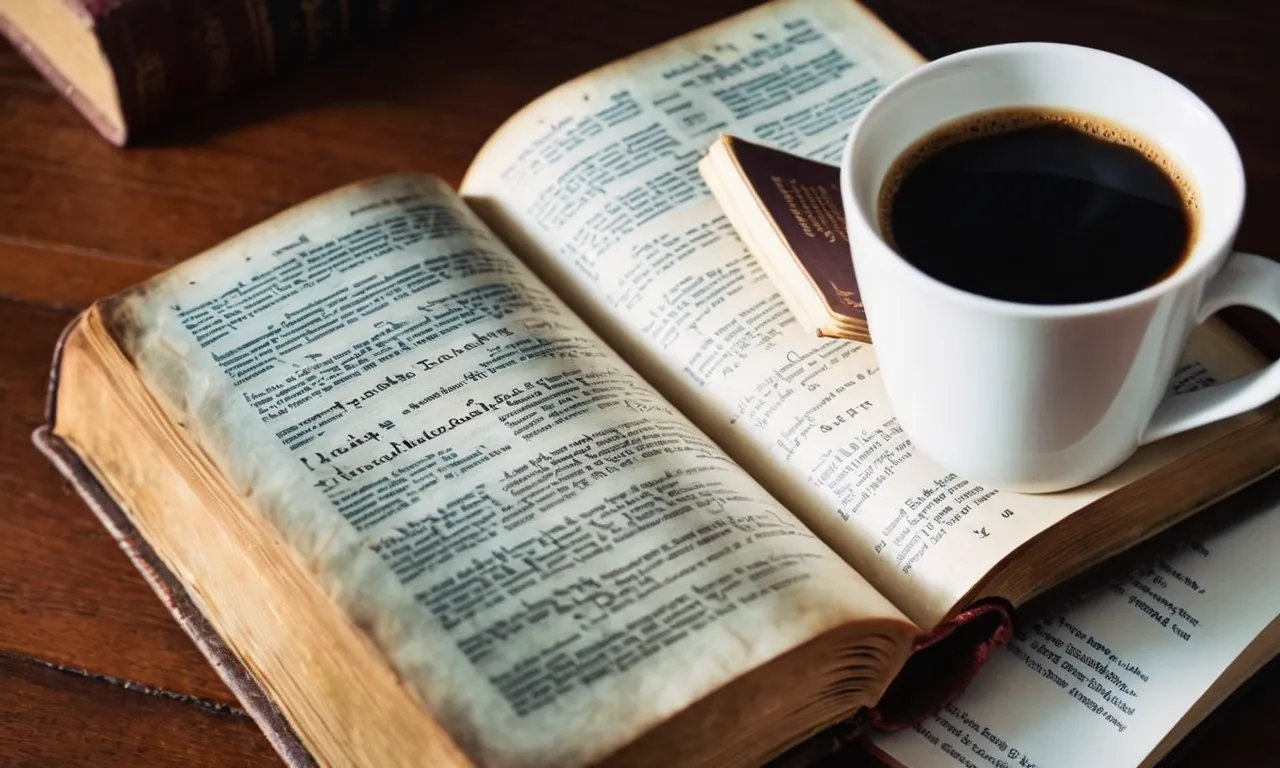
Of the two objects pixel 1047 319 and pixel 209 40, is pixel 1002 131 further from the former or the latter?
pixel 209 40

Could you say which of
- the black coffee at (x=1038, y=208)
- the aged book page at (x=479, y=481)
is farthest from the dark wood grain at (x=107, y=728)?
the black coffee at (x=1038, y=208)

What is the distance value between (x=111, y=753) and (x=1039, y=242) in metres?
0.46

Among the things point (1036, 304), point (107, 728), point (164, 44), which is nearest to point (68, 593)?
point (107, 728)

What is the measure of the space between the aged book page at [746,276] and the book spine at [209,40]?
0.20 metres

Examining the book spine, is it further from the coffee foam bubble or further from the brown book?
the coffee foam bubble

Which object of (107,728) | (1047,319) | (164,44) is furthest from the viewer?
(164,44)

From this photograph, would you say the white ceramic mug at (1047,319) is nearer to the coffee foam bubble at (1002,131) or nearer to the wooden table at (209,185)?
the coffee foam bubble at (1002,131)

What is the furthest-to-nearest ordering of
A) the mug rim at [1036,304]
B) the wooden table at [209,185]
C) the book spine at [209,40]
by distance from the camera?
the book spine at [209,40], the wooden table at [209,185], the mug rim at [1036,304]

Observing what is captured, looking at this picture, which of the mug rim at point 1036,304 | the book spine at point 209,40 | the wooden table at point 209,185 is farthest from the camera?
the book spine at point 209,40

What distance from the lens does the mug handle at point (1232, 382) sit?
1.80ft

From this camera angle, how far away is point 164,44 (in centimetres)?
83

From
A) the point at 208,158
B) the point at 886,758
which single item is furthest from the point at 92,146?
the point at 886,758

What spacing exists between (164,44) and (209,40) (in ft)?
0.10

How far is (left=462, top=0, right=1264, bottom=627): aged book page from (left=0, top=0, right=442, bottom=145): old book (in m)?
0.20
